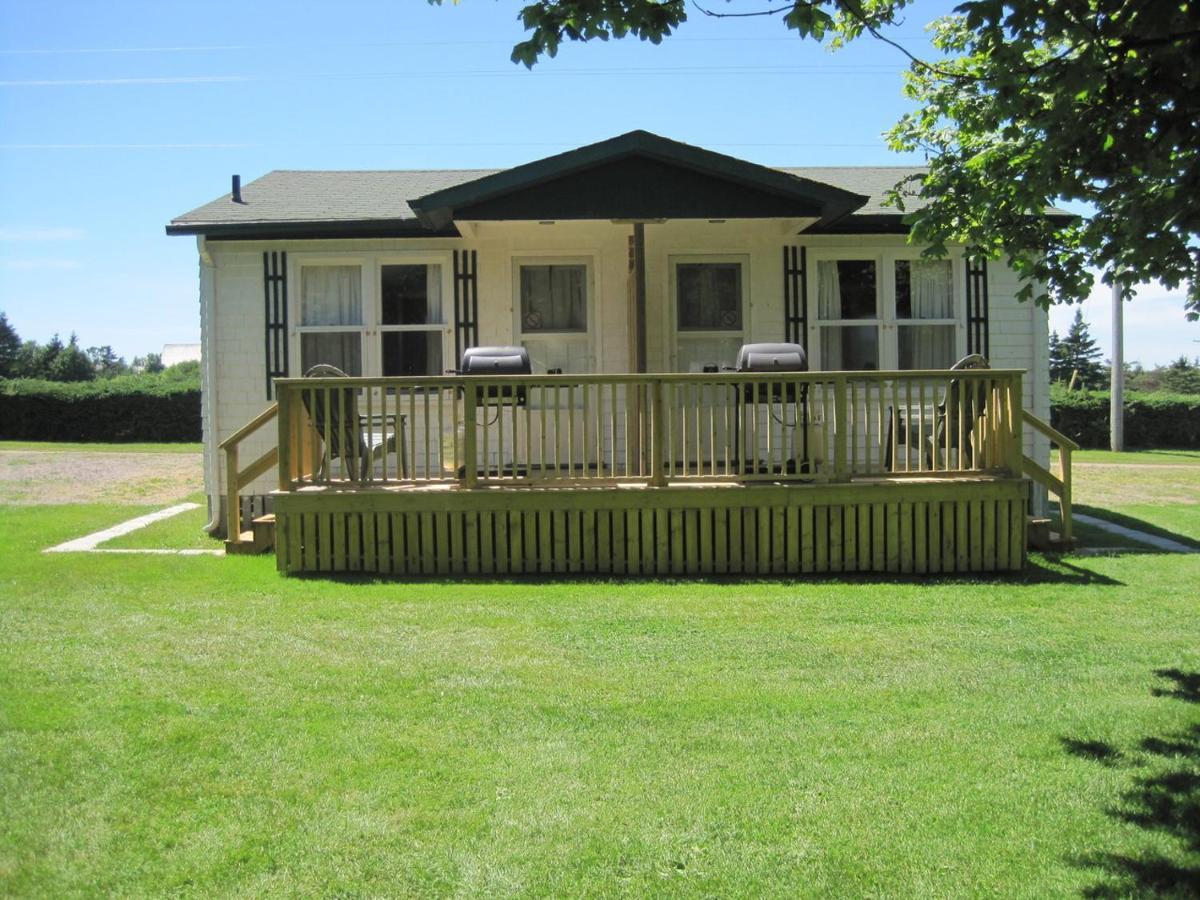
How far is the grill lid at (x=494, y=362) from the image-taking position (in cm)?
946

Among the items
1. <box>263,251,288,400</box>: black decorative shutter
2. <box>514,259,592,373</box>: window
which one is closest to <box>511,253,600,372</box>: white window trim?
<box>514,259,592,373</box>: window

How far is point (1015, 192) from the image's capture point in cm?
556

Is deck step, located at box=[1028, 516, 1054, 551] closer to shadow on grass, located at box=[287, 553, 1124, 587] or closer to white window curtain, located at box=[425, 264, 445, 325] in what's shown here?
shadow on grass, located at box=[287, 553, 1124, 587]

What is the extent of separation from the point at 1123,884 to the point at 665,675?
261cm

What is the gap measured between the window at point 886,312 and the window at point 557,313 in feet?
8.31

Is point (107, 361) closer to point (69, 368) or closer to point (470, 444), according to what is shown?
point (69, 368)

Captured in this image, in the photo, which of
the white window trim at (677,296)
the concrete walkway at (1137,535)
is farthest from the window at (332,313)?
the concrete walkway at (1137,535)

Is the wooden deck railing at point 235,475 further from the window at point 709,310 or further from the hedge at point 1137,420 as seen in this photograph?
the hedge at point 1137,420

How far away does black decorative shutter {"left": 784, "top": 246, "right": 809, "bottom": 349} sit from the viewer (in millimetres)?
11617

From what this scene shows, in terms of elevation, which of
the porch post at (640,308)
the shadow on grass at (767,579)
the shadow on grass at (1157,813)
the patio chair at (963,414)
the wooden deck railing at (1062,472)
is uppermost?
the porch post at (640,308)

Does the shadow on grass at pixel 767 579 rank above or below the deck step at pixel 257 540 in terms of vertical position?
below

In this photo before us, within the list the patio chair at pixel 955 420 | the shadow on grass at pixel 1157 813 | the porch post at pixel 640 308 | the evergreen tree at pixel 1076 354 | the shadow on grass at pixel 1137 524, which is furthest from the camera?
the evergreen tree at pixel 1076 354

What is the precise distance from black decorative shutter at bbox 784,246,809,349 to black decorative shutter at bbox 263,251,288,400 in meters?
5.35

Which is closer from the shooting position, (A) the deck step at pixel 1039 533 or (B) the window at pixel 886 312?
(A) the deck step at pixel 1039 533
